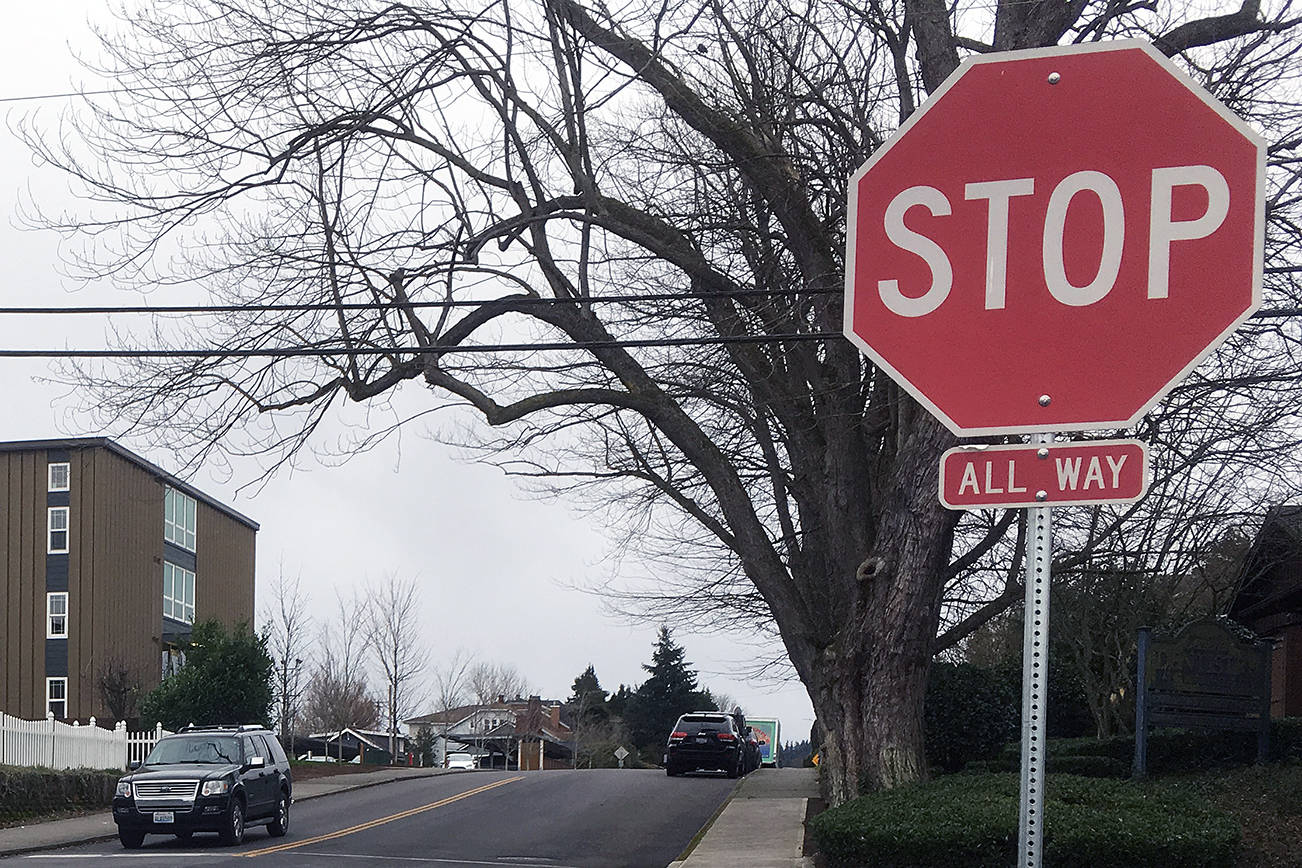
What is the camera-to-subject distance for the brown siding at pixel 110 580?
47469 millimetres

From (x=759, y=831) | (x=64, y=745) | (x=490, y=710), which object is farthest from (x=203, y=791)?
(x=490, y=710)

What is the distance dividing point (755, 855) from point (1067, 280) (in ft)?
49.0

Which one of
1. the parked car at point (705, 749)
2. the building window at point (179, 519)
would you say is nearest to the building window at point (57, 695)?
the building window at point (179, 519)

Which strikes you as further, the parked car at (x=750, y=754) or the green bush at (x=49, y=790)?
the parked car at (x=750, y=754)

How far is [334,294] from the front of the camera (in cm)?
1619

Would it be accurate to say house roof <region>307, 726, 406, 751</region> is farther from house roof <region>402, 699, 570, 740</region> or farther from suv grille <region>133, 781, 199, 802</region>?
suv grille <region>133, 781, 199, 802</region>

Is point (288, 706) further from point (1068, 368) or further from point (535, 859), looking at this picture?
point (1068, 368)

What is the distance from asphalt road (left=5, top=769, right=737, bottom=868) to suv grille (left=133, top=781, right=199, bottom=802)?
28.9 inches

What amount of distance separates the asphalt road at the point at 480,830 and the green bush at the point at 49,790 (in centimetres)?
306

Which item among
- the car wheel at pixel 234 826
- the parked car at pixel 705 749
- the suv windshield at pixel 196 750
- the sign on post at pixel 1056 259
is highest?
the sign on post at pixel 1056 259

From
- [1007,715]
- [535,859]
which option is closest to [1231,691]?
[1007,715]

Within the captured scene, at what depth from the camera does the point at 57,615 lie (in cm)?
4812

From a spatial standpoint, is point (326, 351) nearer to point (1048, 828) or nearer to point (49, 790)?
point (1048, 828)

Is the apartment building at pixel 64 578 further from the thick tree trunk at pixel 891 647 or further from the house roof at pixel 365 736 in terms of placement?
the thick tree trunk at pixel 891 647
